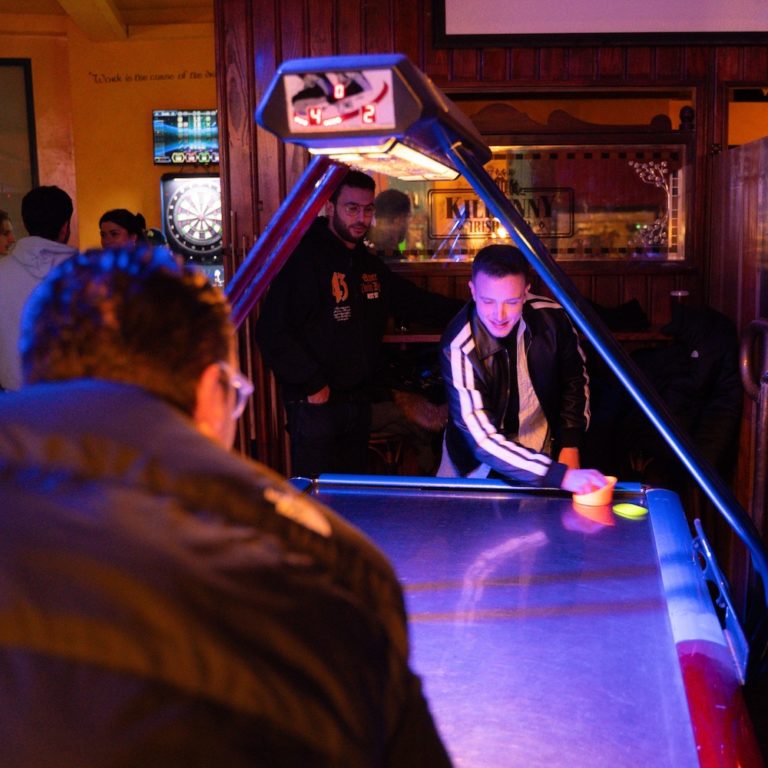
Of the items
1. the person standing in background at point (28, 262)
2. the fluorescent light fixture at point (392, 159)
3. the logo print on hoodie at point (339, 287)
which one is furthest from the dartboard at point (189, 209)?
the fluorescent light fixture at point (392, 159)

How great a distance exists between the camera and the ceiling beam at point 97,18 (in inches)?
260

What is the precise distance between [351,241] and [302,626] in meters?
3.33

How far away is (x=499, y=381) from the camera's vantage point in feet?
9.50

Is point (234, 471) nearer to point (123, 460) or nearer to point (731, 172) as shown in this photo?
point (123, 460)

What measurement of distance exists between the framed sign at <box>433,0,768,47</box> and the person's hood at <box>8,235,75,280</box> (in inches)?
85.8

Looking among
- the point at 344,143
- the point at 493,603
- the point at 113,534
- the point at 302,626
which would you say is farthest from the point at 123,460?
the point at 493,603

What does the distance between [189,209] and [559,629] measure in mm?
6929

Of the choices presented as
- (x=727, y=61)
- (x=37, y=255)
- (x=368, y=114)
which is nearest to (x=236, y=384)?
(x=368, y=114)

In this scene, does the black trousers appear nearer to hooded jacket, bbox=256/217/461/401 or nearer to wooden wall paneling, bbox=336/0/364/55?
hooded jacket, bbox=256/217/461/401

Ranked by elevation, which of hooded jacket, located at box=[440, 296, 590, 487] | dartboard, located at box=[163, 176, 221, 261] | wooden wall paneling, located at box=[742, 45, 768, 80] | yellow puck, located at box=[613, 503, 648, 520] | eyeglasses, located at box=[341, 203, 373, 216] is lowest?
yellow puck, located at box=[613, 503, 648, 520]

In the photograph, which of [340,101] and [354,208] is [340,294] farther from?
[340,101]

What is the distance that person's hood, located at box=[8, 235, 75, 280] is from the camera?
3215 mm

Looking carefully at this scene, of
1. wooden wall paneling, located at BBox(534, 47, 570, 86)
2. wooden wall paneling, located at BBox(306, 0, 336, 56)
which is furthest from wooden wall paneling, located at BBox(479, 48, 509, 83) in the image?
wooden wall paneling, located at BBox(306, 0, 336, 56)

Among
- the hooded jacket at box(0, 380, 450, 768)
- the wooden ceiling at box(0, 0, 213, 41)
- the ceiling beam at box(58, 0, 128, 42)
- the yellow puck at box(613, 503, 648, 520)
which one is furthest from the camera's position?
the wooden ceiling at box(0, 0, 213, 41)
